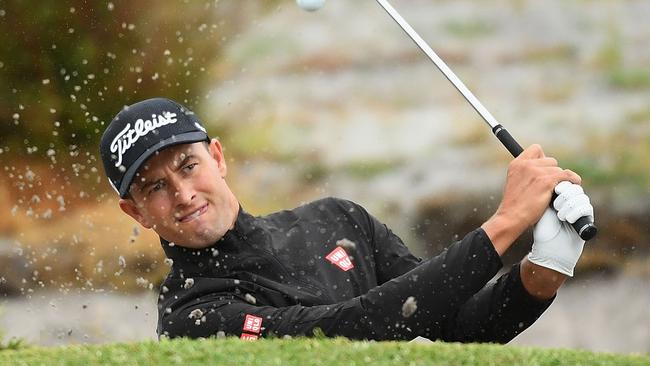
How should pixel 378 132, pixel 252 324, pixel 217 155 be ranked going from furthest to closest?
1. pixel 378 132
2. pixel 217 155
3. pixel 252 324

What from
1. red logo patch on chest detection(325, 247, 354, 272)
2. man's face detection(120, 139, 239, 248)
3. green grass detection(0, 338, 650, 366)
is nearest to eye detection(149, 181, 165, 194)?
man's face detection(120, 139, 239, 248)

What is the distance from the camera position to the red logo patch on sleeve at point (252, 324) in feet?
12.3

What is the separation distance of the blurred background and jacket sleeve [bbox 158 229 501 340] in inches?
162

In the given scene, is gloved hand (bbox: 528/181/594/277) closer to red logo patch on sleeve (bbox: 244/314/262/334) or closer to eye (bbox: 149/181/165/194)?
red logo patch on sleeve (bbox: 244/314/262/334)

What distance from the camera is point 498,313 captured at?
3.92 metres

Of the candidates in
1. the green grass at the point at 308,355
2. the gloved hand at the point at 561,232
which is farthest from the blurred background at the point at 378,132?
the green grass at the point at 308,355

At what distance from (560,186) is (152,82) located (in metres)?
4.70

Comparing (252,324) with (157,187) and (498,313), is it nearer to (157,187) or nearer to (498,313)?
(157,187)

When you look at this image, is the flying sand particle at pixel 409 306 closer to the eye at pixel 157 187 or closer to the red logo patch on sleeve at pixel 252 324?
the red logo patch on sleeve at pixel 252 324

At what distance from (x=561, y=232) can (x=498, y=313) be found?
459 mm

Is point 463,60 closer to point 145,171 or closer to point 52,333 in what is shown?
point 52,333

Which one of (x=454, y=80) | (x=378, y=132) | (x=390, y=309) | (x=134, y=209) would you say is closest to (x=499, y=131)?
(x=454, y=80)

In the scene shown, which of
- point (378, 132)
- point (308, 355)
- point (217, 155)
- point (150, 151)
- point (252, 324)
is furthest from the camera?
point (378, 132)

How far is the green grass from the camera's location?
3064mm
